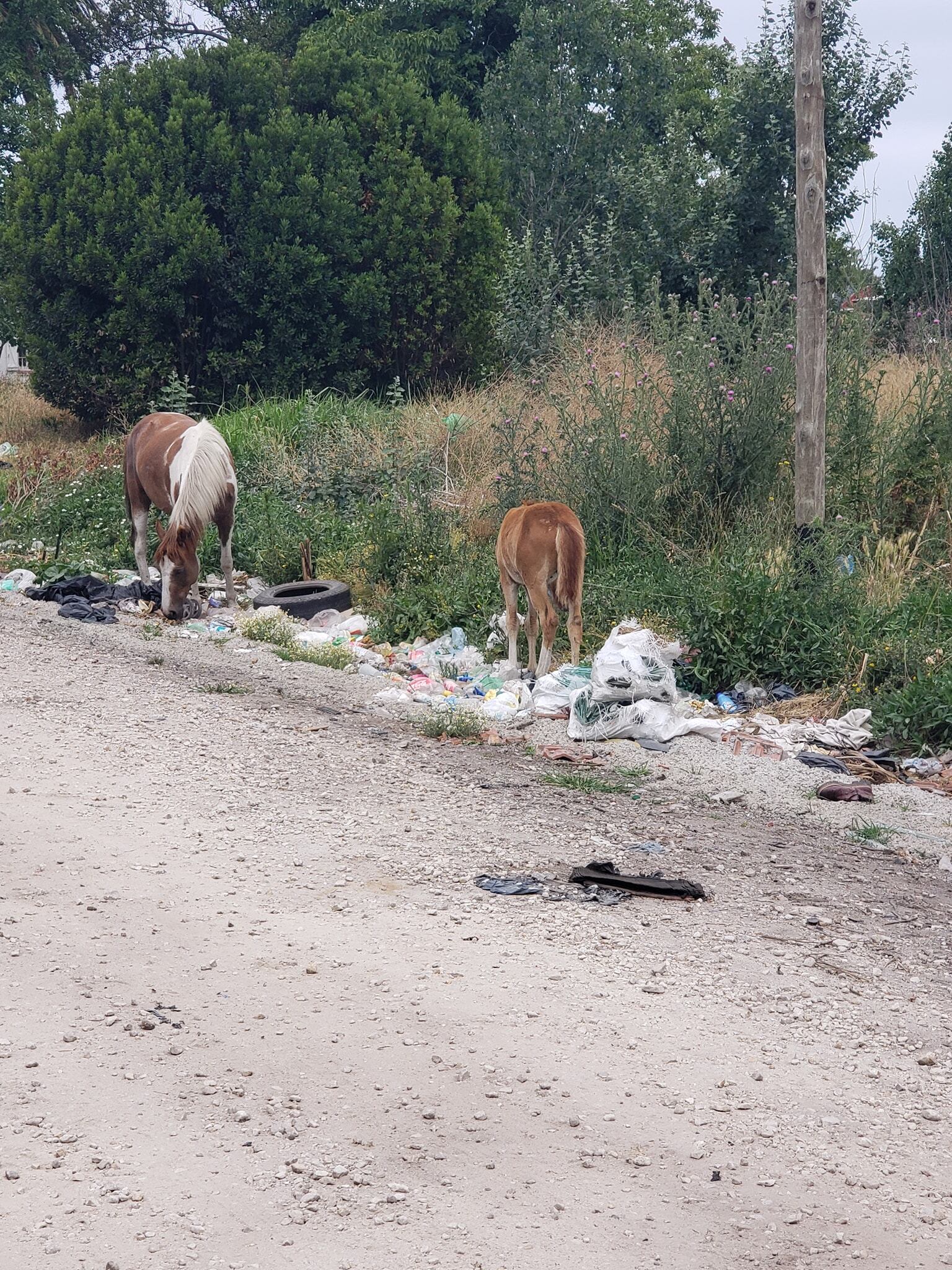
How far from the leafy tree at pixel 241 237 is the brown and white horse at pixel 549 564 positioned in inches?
450

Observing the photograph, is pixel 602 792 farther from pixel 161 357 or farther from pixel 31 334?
pixel 31 334

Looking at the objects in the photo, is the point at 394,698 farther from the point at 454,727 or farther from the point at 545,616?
the point at 545,616

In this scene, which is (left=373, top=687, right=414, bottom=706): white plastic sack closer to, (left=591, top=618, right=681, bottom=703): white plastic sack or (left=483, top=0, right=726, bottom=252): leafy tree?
(left=591, top=618, right=681, bottom=703): white plastic sack

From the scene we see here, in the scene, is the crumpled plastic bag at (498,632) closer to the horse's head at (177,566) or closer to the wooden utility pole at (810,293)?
the wooden utility pole at (810,293)

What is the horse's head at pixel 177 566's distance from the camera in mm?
11719

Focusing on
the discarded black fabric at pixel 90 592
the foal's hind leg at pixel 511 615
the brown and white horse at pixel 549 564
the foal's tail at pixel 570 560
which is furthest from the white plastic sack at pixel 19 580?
the foal's tail at pixel 570 560

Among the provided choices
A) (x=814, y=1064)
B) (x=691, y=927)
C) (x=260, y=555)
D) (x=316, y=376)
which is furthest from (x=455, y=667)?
(x=316, y=376)

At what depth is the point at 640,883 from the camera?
5.41 meters

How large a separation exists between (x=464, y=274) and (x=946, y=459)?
11.6 m

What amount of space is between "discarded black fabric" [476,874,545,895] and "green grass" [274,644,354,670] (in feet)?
15.7

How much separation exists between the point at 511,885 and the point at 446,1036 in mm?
1423

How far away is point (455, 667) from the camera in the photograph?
996cm

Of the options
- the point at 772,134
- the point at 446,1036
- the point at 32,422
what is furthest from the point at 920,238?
the point at 446,1036

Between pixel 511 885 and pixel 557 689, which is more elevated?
pixel 557 689
